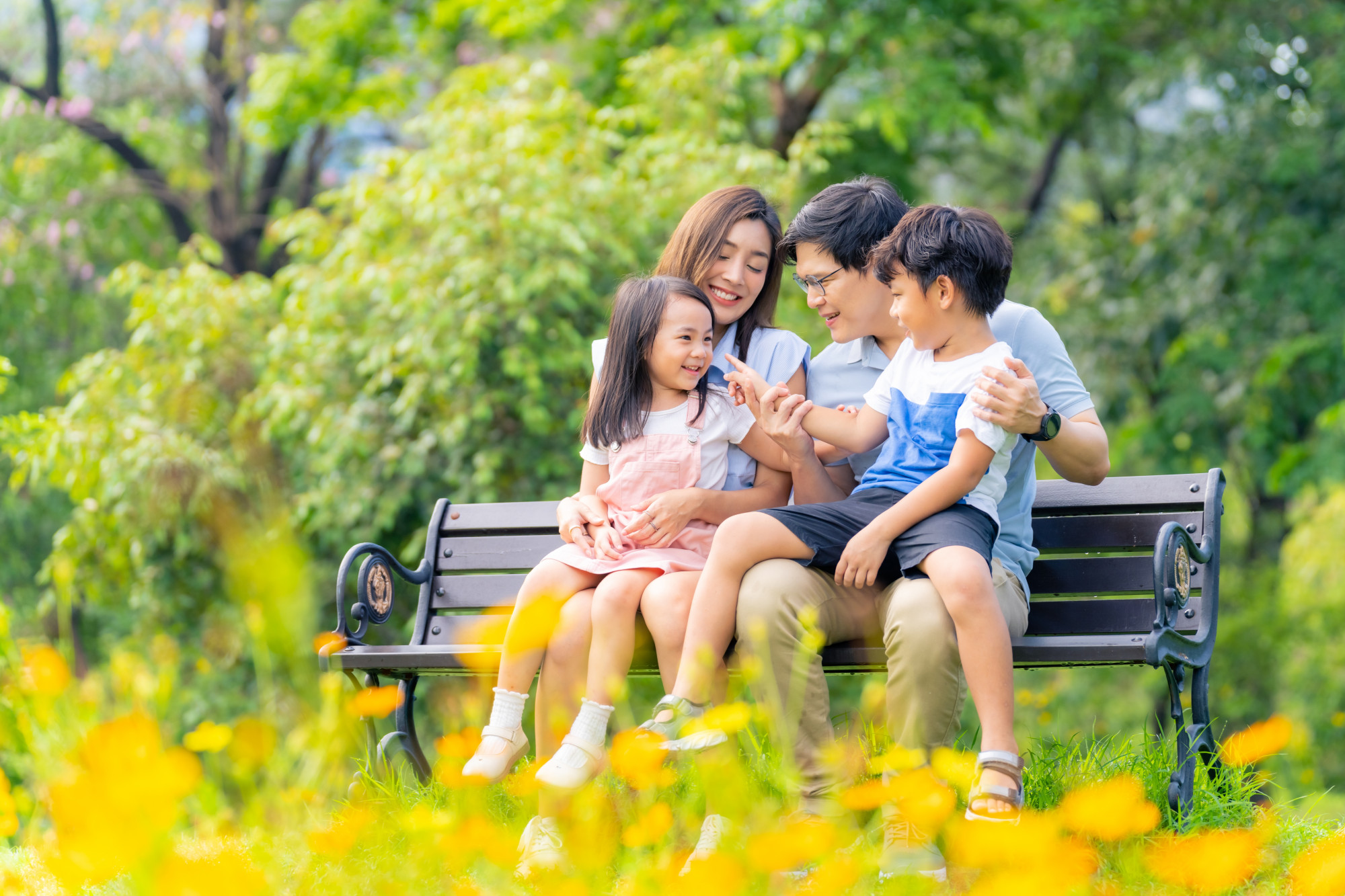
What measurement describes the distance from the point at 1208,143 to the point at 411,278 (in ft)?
19.2

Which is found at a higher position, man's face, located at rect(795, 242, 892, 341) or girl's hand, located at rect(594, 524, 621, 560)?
man's face, located at rect(795, 242, 892, 341)

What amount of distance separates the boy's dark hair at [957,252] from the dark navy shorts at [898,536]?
17.3 inches

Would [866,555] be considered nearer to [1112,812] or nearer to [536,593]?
[536,593]

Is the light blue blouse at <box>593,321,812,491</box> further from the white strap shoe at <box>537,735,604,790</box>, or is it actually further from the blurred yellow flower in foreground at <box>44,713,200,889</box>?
the blurred yellow flower in foreground at <box>44,713,200,889</box>

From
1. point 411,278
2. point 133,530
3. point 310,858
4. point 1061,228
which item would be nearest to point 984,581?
point 310,858

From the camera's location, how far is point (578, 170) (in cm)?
577

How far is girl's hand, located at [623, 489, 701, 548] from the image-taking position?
266 cm

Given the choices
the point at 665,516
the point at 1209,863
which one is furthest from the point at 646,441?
the point at 1209,863

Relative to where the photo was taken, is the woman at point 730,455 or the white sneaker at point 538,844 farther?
the woman at point 730,455

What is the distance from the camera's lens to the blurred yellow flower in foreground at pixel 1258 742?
1.89 metres

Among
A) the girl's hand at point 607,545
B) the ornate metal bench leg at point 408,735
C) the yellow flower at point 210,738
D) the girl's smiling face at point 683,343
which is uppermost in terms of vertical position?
the girl's smiling face at point 683,343

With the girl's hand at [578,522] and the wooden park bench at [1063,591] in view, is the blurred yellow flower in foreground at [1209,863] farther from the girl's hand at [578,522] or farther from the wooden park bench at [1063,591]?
the girl's hand at [578,522]

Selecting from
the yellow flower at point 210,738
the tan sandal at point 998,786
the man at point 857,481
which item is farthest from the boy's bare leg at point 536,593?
the yellow flower at point 210,738

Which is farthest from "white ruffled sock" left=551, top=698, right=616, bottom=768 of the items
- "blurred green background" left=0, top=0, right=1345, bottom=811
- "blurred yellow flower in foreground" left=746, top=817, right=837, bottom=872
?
"blurred green background" left=0, top=0, right=1345, bottom=811
